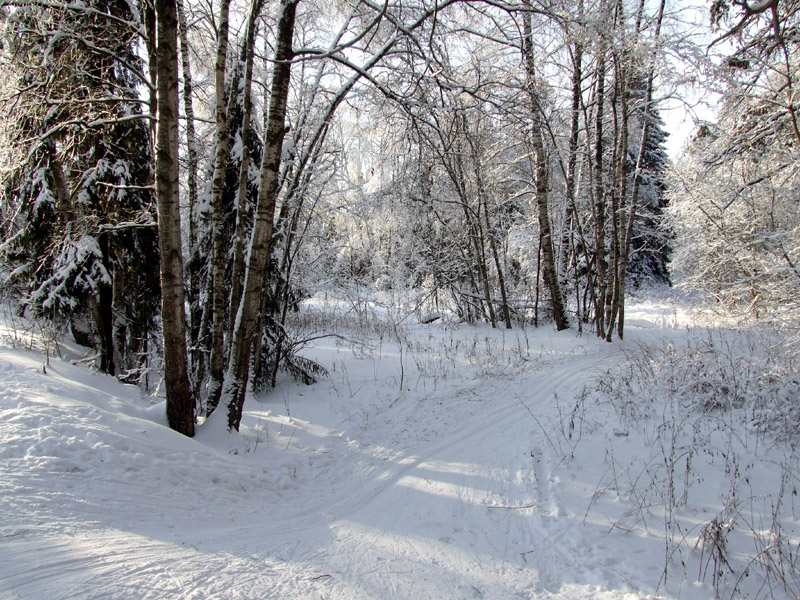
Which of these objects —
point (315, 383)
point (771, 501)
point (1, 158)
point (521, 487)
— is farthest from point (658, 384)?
point (1, 158)

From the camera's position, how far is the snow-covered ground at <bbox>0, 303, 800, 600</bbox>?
2.57 metres

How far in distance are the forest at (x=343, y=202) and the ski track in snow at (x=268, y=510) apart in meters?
0.12

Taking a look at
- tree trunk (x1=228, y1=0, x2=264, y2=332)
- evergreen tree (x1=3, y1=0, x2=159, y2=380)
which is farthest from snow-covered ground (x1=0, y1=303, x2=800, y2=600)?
tree trunk (x1=228, y1=0, x2=264, y2=332)

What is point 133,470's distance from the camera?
3.41 metres

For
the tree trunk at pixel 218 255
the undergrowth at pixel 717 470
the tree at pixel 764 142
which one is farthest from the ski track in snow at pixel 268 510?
the tree at pixel 764 142

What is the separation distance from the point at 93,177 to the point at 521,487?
26.6 ft

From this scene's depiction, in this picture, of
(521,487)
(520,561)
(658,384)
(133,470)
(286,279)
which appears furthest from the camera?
(286,279)

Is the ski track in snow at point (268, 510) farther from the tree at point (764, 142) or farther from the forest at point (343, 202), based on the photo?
the tree at point (764, 142)

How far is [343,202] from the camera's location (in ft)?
28.3

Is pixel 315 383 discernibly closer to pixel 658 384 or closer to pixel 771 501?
pixel 658 384

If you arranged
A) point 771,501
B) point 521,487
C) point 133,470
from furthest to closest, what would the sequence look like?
1. point 521,487
2. point 133,470
3. point 771,501

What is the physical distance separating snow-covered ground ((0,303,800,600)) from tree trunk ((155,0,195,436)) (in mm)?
400

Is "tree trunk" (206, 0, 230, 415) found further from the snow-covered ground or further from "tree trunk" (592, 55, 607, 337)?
"tree trunk" (592, 55, 607, 337)

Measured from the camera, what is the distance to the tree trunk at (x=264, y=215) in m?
4.54
